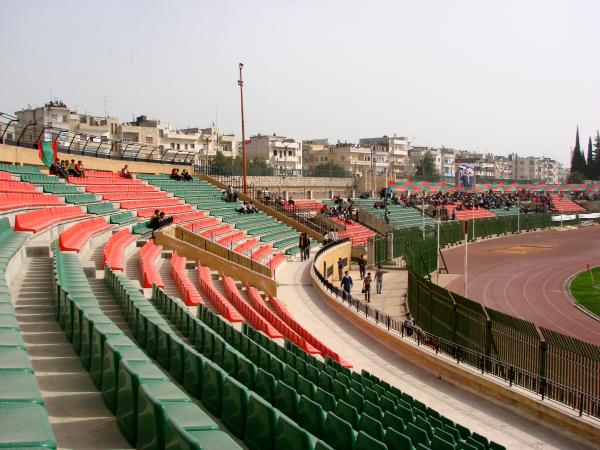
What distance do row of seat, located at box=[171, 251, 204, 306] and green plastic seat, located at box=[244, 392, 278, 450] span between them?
9862 mm

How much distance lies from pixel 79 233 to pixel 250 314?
261 inches

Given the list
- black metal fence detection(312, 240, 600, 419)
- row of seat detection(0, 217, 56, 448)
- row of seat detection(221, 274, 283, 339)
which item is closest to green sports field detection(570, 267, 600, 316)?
black metal fence detection(312, 240, 600, 419)

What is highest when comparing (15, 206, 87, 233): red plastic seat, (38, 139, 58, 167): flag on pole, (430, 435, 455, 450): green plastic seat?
(38, 139, 58, 167): flag on pole

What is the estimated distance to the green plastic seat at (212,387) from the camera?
7.59 m

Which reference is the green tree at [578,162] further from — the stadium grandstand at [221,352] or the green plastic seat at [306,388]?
the green plastic seat at [306,388]

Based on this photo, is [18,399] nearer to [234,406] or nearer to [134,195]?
[234,406]

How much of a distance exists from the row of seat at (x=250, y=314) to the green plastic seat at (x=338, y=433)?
8924 mm

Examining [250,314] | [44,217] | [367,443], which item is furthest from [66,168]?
[367,443]

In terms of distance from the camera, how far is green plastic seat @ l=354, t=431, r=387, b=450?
20.9 feet

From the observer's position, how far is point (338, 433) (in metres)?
6.94

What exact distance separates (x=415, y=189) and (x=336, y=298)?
61.3 metres

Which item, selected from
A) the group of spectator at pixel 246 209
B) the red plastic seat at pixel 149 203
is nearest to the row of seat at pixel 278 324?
the red plastic seat at pixel 149 203

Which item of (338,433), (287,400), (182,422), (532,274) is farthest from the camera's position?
(532,274)

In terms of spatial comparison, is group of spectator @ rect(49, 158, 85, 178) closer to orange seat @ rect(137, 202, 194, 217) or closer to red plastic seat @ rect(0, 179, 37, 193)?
orange seat @ rect(137, 202, 194, 217)
